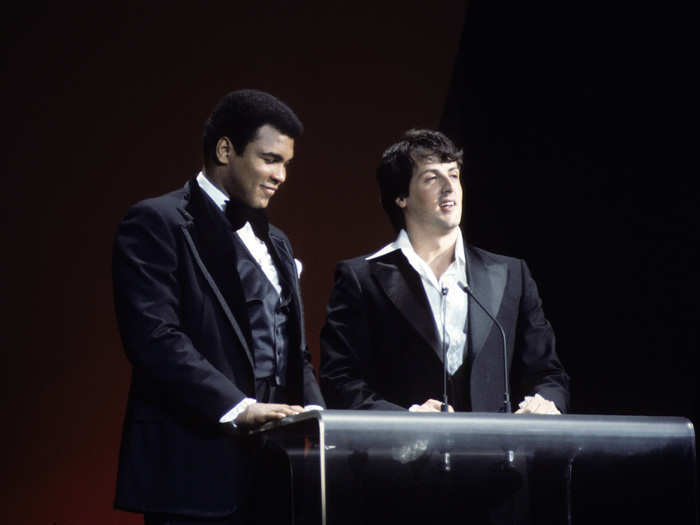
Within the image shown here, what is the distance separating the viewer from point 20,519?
343 centimetres

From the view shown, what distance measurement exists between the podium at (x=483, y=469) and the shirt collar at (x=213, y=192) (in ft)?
1.98

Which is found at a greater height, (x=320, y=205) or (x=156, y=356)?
(x=320, y=205)

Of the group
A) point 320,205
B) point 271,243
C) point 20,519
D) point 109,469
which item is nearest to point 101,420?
point 109,469

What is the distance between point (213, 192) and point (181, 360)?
0.49 meters

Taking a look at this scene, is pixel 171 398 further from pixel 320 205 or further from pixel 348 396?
pixel 320 205

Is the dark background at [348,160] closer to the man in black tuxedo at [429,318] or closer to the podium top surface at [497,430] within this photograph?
the man in black tuxedo at [429,318]

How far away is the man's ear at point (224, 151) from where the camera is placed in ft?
7.70

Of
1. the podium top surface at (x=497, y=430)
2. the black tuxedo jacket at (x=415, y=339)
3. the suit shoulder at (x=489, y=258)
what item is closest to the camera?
the podium top surface at (x=497, y=430)

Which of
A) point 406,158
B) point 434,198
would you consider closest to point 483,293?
point 434,198

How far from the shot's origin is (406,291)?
2490mm

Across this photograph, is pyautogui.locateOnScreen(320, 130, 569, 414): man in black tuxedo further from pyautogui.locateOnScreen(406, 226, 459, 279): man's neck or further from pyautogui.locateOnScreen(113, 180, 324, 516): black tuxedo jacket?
pyautogui.locateOnScreen(113, 180, 324, 516): black tuxedo jacket

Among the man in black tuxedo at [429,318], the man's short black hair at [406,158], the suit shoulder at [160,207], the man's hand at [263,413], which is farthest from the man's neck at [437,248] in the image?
the man's hand at [263,413]

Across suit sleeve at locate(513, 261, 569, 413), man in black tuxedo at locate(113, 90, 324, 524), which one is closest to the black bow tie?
man in black tuxedo at locate(113, 90, 324, 524)

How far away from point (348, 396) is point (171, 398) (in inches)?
19.3
